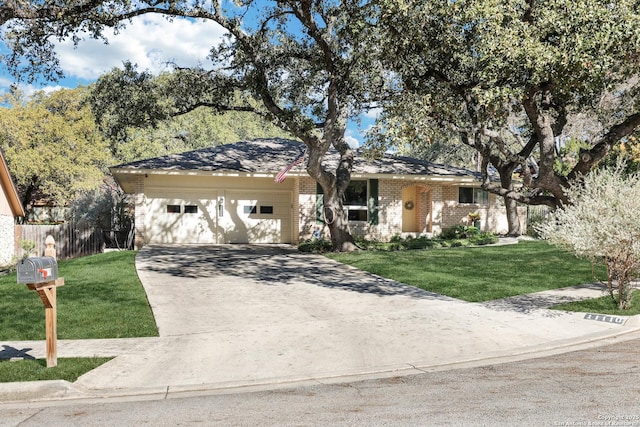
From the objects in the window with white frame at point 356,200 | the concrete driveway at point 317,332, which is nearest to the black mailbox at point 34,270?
the concrete driveway at point 317,332

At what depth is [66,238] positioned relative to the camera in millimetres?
19219

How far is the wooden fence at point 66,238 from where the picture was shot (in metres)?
19.0

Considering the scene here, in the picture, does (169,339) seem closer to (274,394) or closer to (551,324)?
(274,394)

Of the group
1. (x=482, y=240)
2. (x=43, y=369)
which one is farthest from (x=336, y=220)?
(x=43, y=369)

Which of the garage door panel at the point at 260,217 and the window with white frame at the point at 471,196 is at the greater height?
the window with white frame at the point at 471,196

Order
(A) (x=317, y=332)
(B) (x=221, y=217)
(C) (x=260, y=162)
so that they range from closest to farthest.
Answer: (A) (x=317, y=332) < (B) (x=221, y=217) < (C) (x=260, y=162)

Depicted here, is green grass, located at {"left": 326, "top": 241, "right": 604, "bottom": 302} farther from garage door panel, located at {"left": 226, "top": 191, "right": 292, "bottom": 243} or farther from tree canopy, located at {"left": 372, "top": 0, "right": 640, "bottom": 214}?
garage door panel, located at {"left": 226, "top": 191, "right": 292, "bottom": 243}

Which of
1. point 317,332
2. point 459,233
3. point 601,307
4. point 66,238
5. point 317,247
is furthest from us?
point 459,233

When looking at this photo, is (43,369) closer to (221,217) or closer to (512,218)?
(221,217)

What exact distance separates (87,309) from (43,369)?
341 centimetres

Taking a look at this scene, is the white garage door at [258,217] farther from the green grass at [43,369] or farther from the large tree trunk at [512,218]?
the green grass at [43,369]

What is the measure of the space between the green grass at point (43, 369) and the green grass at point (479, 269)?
7103 mm

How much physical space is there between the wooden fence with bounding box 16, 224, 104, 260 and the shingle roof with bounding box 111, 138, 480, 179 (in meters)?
2.89

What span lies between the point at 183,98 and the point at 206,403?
15.6m
